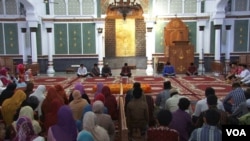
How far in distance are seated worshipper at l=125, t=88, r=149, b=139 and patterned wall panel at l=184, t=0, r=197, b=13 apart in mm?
9509

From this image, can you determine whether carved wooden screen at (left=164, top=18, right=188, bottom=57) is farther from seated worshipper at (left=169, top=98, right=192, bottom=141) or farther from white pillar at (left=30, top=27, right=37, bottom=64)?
seated worshipper at (left=169, top=98, right=192, bottom=141)

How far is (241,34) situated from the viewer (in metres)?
12.0

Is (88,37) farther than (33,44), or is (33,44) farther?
(88,37)

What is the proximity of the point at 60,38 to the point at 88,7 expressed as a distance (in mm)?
1858

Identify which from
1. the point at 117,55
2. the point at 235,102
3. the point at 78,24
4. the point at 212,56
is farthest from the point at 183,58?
the point at 235,102

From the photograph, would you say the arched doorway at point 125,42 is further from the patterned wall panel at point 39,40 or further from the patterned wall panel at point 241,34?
the patterned wall panel at point 241,34

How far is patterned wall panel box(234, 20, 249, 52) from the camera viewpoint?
1195 centimetres

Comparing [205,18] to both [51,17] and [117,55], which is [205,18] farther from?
[51,17]

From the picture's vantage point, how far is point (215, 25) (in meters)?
11.5

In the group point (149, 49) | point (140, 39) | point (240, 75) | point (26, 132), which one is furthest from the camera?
point (140, 39)

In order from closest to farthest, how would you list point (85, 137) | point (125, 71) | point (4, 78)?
point (85, 137) → point (4, 78) → point (125, 71)

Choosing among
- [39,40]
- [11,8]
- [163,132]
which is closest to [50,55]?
[39,40]

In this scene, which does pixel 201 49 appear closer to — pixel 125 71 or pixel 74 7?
pixel 125 71

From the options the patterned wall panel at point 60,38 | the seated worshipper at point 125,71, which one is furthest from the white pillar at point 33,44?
the seated worshipper at point 125,71
